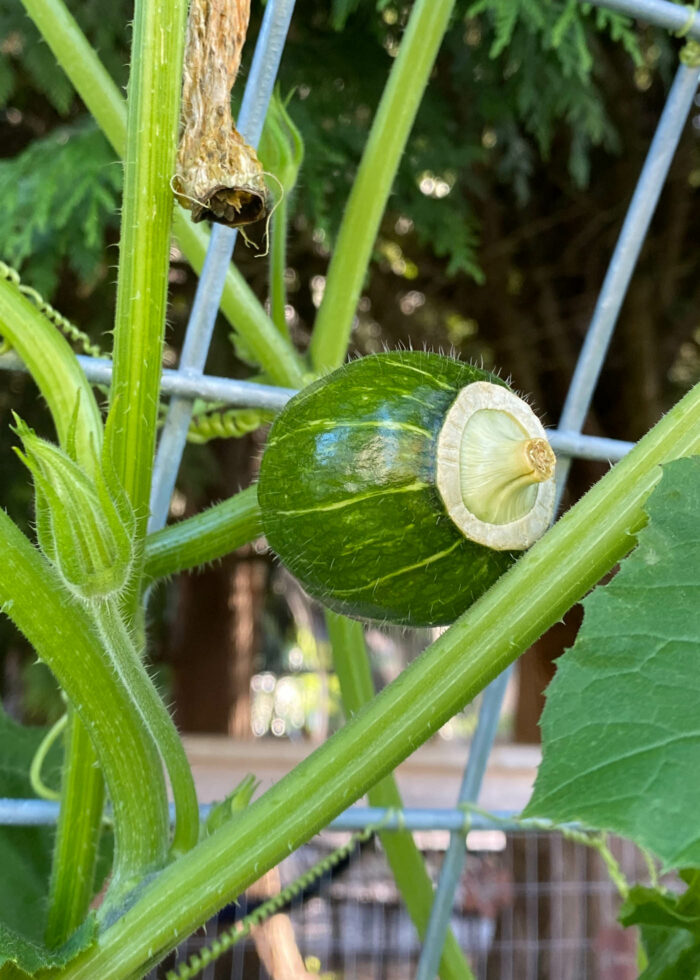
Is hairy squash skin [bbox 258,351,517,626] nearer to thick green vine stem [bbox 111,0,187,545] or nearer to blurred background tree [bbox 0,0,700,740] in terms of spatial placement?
thick green vine stem [bbox 111,0,187,545]

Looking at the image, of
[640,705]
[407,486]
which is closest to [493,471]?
[407,486]

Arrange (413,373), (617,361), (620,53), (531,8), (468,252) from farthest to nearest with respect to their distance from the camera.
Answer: (617,361) < (620,53) < (468,252) < (531,8) < (413,373)

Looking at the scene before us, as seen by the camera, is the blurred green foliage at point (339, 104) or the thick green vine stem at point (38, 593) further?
the blurred green foliage at point (339, 104)

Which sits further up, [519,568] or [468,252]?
[468,252]

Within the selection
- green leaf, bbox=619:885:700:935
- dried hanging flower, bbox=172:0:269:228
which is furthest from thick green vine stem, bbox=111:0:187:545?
green leaf, bbox=619:885:700:935

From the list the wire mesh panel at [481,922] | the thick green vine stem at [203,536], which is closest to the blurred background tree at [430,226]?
the thick green vine stem at [203,536]

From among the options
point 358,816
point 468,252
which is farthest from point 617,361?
point 358,816

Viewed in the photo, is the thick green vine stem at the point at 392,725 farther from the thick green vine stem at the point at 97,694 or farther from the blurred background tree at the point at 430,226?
the blurred background tree at the point at 430,226

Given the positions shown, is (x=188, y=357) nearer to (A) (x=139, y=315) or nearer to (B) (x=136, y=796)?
(A) (x=139, y=315)
